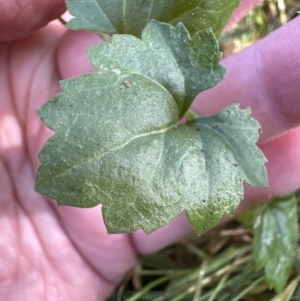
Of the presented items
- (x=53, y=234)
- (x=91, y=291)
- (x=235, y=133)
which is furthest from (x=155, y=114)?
(x=91, y=291)

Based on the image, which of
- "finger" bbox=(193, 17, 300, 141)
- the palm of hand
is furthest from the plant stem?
the palm of hand

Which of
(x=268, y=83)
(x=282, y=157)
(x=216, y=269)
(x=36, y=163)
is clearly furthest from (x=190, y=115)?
(x=216, y=269)

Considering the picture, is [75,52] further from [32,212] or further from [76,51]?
[32,212]

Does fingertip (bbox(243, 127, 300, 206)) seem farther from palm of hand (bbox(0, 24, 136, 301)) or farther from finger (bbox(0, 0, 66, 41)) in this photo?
finger (bbox(0, 0, 66, 41))

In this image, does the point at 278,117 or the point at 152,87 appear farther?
the point at 278,117

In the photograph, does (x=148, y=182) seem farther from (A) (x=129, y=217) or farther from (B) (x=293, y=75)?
(B) (x=293, y=75)

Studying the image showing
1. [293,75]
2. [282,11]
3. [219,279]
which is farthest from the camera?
[282,11]

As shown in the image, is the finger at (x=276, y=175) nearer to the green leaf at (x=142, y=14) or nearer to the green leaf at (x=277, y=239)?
the green leaf at (x=277, y=239)
